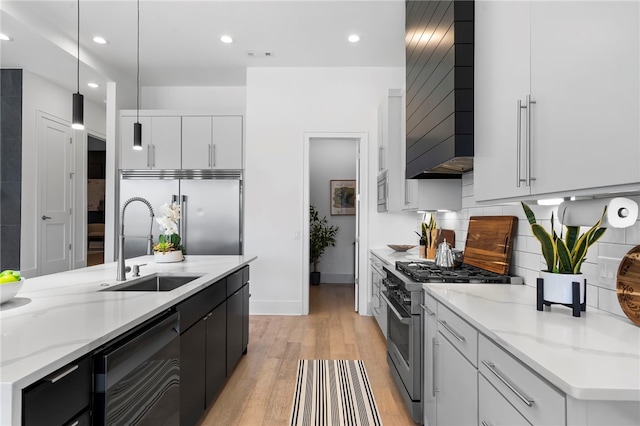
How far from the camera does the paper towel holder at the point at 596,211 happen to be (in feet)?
3.96

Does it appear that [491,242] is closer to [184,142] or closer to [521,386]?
[521,386]

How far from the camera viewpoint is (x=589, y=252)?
1622 mm

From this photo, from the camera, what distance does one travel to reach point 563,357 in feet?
3.27

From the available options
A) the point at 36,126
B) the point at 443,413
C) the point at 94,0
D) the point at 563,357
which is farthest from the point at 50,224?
the point at 563,357

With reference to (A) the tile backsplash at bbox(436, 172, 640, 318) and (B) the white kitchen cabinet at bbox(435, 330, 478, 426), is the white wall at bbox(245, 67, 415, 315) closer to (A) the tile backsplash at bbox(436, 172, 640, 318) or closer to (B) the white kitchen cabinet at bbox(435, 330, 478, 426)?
(A) the tile backsplash at bbox(436, 172, 640, 318)

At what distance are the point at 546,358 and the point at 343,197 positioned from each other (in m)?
6.03

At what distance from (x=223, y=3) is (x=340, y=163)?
4.04 metres

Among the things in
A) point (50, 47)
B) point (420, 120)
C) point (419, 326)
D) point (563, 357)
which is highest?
point (50, 47)

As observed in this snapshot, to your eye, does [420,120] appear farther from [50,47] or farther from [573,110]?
[50,47]

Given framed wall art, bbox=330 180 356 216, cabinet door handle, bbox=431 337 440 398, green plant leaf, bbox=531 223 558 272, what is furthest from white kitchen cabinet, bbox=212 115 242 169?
green plant leaf, bbox=531 223 558 272

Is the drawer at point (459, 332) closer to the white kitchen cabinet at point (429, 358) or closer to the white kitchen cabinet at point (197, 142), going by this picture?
the white kitchen cabinet at point (429, 358)

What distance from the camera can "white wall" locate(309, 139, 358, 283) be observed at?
6938 millimetres

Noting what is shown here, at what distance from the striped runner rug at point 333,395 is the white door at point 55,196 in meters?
4.24

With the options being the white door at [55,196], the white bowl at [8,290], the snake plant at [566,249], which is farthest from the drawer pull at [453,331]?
the white door at [55,196]
